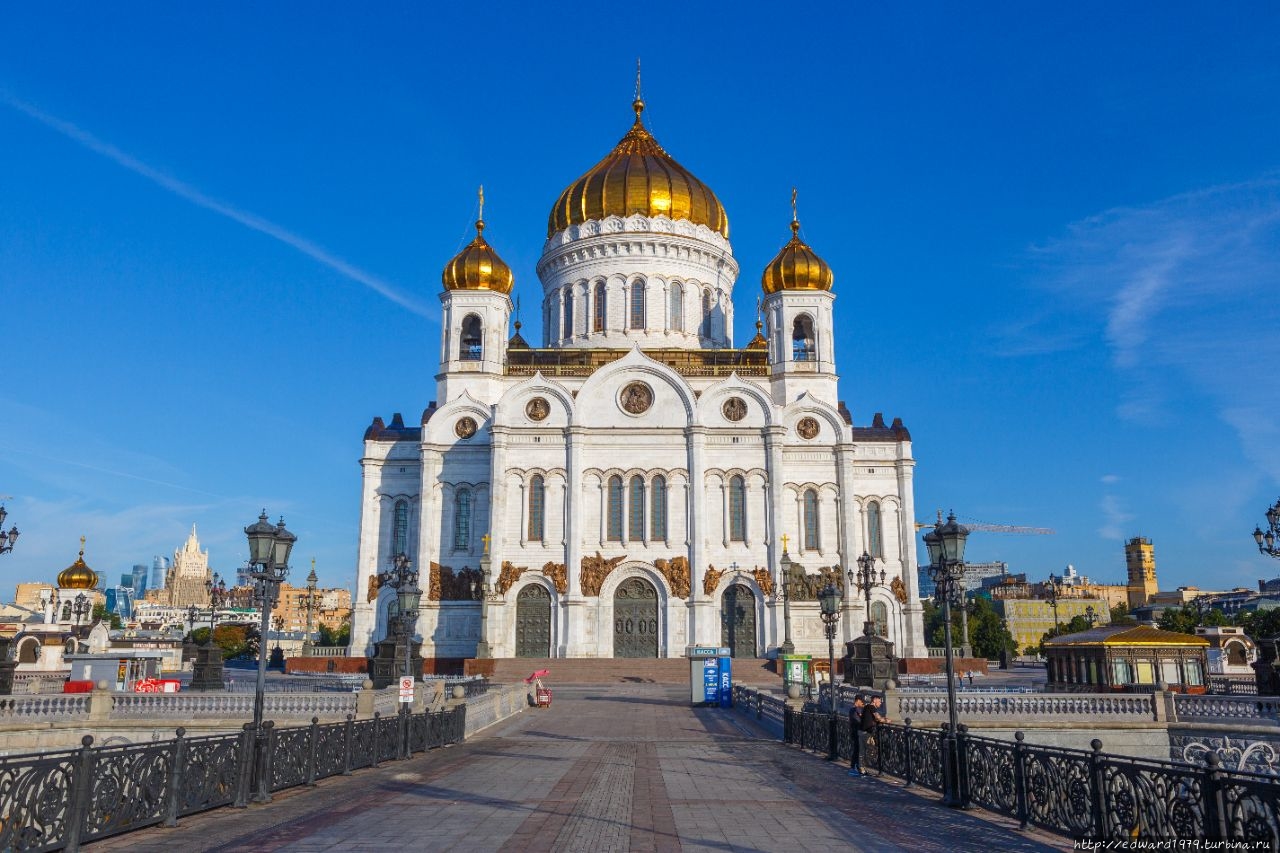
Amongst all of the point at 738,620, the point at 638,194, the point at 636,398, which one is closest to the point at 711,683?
the point at 738,620

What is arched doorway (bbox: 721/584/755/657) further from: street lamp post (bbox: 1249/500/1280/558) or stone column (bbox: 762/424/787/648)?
street lamp post (bbox: 1249/500/1280/558)

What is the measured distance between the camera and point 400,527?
42562mm

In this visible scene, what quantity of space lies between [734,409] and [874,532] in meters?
8.00

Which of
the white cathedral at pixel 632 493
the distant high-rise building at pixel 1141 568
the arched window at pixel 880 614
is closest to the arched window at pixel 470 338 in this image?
the white cathedral at pixel 632 493

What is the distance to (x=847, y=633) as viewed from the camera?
129 feet

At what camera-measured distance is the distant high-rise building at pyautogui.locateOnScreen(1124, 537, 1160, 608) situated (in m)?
136

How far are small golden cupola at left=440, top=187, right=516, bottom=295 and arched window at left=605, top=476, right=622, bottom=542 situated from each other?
34.2 feet

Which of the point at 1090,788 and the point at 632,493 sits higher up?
the point at 632,493

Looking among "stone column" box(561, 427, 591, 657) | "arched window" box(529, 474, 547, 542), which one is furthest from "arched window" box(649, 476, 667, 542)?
"arched window" box(529, 474, 547, 542)

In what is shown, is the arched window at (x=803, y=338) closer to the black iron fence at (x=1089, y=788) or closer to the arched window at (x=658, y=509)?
the arched window at (x=658, y=509)

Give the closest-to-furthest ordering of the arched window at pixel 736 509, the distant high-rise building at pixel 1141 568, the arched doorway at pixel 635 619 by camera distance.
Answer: the arched doorway at pixel 635 619, the arched window at pixel 736 509, the distant high-rise building at pixel 1141 568

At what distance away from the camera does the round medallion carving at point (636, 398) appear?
139ft

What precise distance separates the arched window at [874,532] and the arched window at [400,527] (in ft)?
65.3

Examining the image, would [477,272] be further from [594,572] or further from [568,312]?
[594,572]
